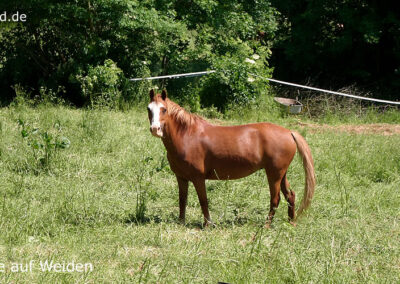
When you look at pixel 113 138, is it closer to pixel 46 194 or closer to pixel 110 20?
pixel 46 194

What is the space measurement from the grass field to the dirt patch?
1.41m

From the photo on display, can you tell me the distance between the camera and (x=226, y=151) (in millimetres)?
5234

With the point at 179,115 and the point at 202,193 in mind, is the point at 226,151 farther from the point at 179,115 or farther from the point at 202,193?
the point at 179,115

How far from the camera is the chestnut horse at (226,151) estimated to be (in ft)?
16.9

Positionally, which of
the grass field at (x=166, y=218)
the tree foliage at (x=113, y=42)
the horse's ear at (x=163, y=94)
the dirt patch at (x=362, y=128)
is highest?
the tree foliage at (x=113, y=42)

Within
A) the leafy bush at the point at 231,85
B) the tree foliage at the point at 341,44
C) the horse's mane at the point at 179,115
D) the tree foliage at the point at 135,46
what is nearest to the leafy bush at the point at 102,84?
the tree foliage at the point at 135,46

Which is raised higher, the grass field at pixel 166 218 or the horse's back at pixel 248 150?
the horse's back at pixel 248 150

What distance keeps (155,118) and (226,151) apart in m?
0.87

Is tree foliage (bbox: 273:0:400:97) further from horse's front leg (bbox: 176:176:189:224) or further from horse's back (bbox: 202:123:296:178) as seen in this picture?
horse's front leg (bbox: 176:176:189:224)

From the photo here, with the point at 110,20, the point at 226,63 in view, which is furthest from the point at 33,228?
the point at 226,63

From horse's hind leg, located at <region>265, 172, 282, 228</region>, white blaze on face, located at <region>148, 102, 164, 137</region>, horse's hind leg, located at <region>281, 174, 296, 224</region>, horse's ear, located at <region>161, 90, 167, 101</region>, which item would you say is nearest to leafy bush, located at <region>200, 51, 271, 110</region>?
horse's hind leg, located at <region>281, 174, 296, 224</region>

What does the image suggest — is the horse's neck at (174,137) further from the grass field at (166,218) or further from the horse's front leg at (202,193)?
the grass field at (166,218)

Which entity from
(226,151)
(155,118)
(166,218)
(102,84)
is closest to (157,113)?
(155,118)

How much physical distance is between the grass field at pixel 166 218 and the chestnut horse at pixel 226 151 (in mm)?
363
